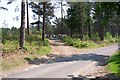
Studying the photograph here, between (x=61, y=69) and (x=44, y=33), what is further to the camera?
(x=44, y=33)

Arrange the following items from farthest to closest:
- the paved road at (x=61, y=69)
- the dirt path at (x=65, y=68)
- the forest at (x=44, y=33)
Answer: the forest at (x=44, y=33) → the dirt path at (x=65, y=68) → the paved road at (x=61, y=69)

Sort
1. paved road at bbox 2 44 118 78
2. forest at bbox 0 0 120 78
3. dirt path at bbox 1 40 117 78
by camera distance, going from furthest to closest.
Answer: forest at bbox 0 0 120 78
dirt path at bbox 1 40 117 78
paved road at bbox 2 44 118 78

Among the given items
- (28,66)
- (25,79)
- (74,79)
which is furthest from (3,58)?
(74,79)

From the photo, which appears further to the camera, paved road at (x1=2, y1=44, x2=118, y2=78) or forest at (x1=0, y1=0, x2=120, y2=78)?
forest at (x1=0, y1=0, x2=120, y2=78)

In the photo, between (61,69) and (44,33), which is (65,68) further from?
(44,33)

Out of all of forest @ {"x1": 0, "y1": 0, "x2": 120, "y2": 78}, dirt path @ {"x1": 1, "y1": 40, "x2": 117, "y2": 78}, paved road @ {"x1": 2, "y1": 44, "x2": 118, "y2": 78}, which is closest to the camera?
paved road @ {"x1": 2, "y1": 44, "x2": 118, "y2": 78}

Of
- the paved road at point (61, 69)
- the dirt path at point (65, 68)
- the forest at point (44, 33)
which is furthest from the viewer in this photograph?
the forest at point (44, 33)

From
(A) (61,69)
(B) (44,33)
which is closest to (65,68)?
(A) (61,69)

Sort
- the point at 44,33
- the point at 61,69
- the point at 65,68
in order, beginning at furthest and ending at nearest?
the point at 44,33 → the point at 65,68 → the point at 61,69

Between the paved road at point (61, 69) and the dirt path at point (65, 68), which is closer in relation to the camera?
the paved road at point (61, 69)

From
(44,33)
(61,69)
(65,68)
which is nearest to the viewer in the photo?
(61,69)

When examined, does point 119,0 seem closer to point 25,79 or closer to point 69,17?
point 25,79

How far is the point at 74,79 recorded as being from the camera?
53.5 feet

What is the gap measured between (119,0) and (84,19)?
4330 centimetres
